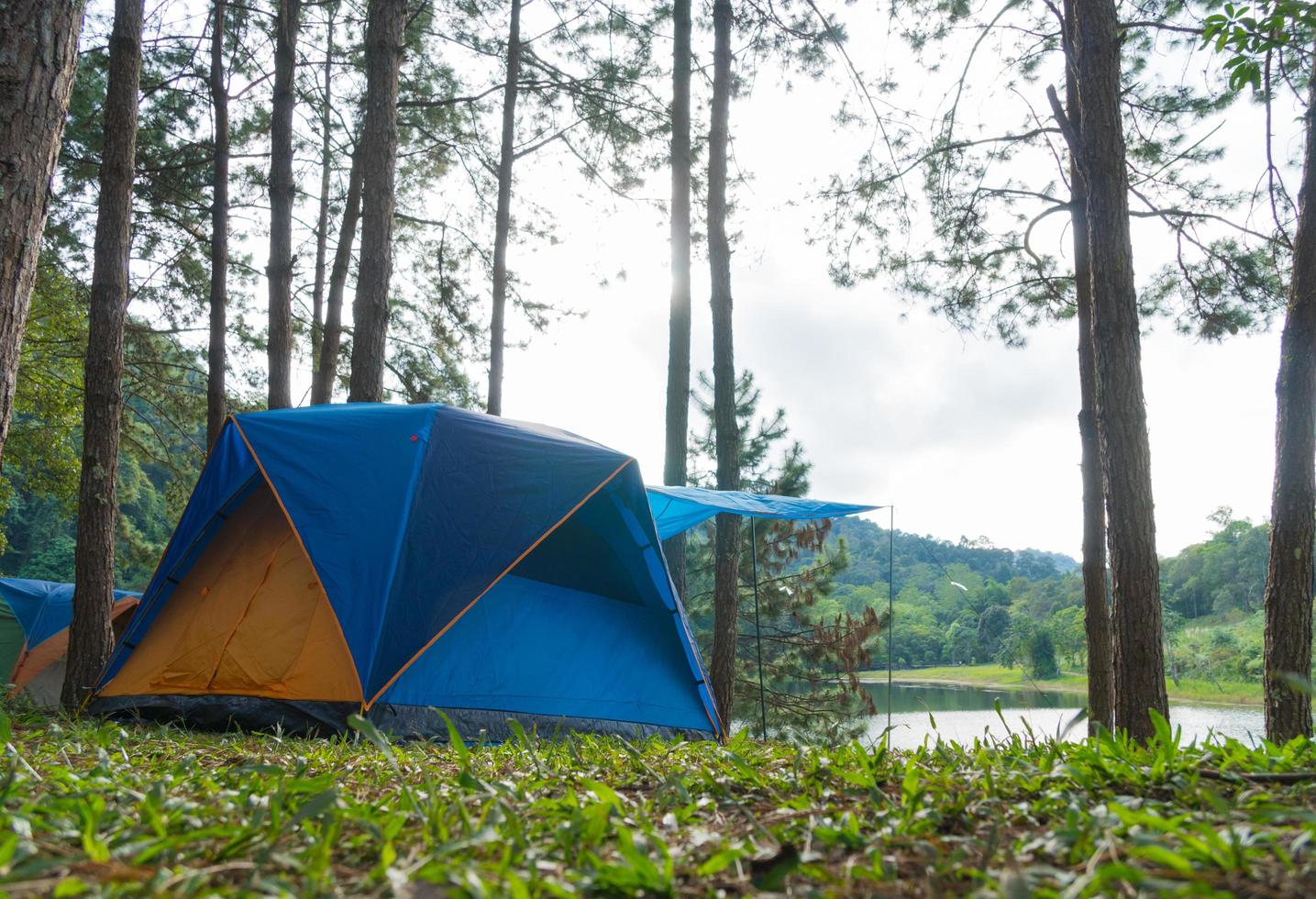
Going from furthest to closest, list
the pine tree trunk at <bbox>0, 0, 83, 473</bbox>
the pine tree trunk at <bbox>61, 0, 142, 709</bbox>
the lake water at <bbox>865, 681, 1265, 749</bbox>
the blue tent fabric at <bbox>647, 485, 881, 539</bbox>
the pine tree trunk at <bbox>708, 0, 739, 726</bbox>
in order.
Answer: the lake water at <bbox>865, 681, 1265, 749</bbox>, the pine tree trunk at <bbox>708, 0, 739, 726</bbox>, the blue tent fabric at <bbox>647, 485, 881, 539</bbox>, the pine tree trunk at <bbox>61, 0, 142, 709</bbox>, the pine tree trunk at <bbox>0, 0, 83, 473</bbox>

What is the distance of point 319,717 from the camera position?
10.9ft

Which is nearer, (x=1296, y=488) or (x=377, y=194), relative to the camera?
(x=1296, y=488)

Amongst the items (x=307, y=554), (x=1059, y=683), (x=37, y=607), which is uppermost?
(x=307, y=554)

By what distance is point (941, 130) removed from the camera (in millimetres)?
6676

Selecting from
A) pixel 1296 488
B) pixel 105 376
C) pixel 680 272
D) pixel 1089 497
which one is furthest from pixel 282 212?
pixel 1296 488

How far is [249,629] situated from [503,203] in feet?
20.5

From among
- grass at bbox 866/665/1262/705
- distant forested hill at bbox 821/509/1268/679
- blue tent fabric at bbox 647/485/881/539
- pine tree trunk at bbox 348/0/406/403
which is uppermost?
pine tree trunk at bbox 348/0/406/403

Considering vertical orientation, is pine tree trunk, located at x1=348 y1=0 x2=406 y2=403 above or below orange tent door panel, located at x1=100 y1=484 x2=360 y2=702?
above

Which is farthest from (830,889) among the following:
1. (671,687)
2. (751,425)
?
(751,425)

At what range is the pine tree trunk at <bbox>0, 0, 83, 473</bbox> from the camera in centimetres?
215

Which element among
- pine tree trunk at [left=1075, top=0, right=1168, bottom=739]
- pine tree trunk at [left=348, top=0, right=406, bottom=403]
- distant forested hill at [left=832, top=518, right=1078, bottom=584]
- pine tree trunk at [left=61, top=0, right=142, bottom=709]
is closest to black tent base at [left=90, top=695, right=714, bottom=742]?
pine tree trunk at [left=61, top=0, right=142, bottom=709]

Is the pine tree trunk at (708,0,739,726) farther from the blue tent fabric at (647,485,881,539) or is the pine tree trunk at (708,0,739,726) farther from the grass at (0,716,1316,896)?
the grass at (0,716,1316,896)

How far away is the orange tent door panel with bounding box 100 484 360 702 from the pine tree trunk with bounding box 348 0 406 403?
166 cm

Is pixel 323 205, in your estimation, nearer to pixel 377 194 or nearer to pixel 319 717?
pixel 377 194
